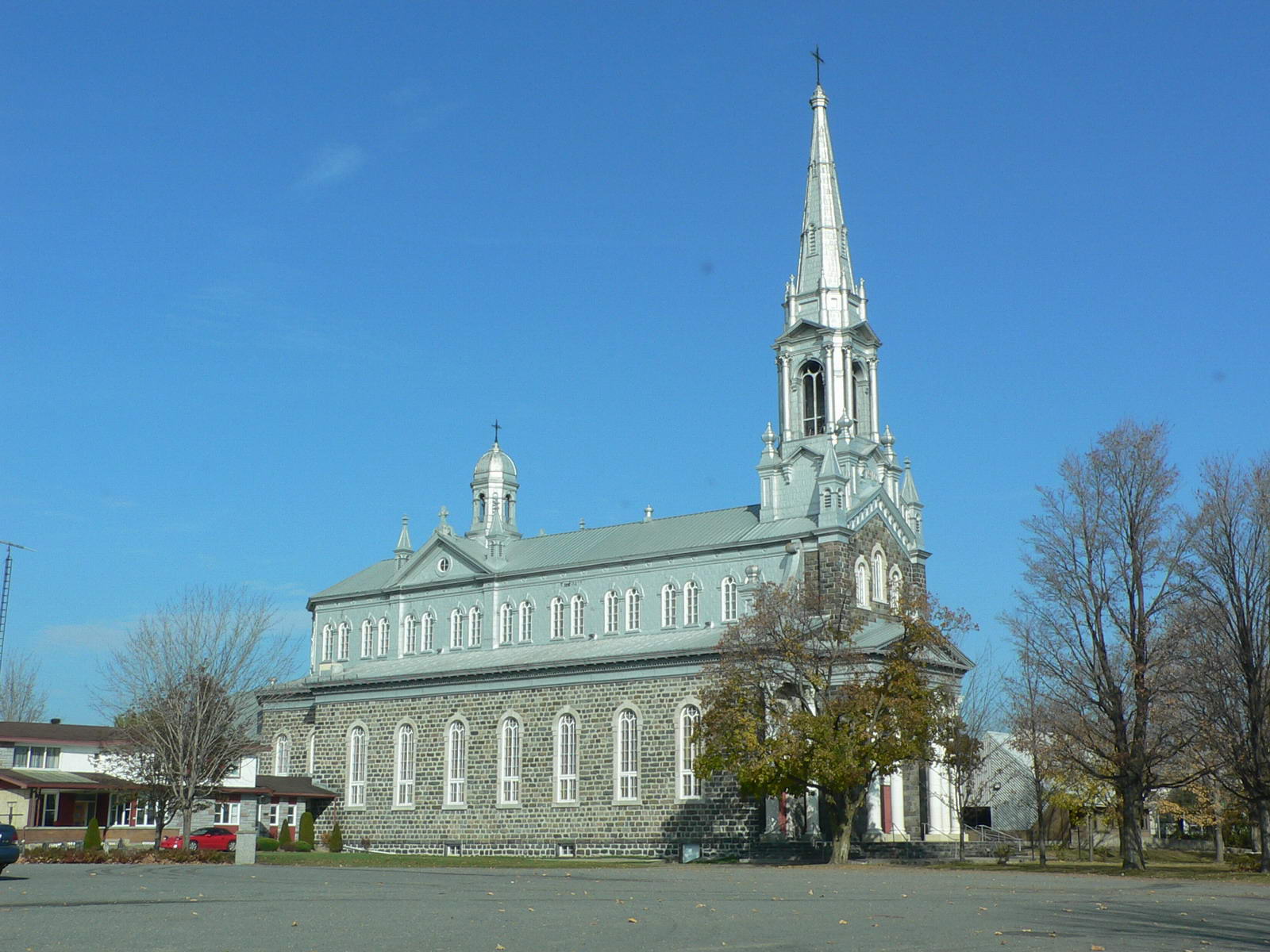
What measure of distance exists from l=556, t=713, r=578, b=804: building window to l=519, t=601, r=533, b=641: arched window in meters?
6.16

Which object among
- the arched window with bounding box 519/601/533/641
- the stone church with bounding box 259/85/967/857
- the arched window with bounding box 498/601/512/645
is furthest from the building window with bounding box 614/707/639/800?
the arched window with bounding box 498/601/512/645

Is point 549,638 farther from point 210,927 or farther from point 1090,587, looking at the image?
point 210,927

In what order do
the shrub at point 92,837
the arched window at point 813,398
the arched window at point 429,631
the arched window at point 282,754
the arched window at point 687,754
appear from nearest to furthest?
the shrub at point 92,837
the arched window at point 687,754
the arched window at point 813,398
the arched window at point 429,631
the arched window at point 282,754

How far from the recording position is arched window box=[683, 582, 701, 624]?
58.0 meters

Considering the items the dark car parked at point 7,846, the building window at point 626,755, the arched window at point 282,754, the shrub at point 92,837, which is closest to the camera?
the dark car parked at point 7,846

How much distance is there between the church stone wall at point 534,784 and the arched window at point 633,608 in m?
3.63

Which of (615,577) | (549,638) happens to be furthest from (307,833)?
(615,577)

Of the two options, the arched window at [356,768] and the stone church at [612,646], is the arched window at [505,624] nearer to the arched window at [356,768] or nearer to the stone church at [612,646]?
the stone church at [612,646]

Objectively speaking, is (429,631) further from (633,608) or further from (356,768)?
(633,608)

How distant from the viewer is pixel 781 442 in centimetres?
5938

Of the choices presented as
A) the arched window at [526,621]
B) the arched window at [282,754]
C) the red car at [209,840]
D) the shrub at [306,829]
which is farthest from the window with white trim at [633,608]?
the arched window at [282,754]

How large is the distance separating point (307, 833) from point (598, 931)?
45.7 m

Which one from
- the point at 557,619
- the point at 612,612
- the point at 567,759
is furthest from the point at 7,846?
the point at 557,619

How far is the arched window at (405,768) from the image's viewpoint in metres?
63.2
